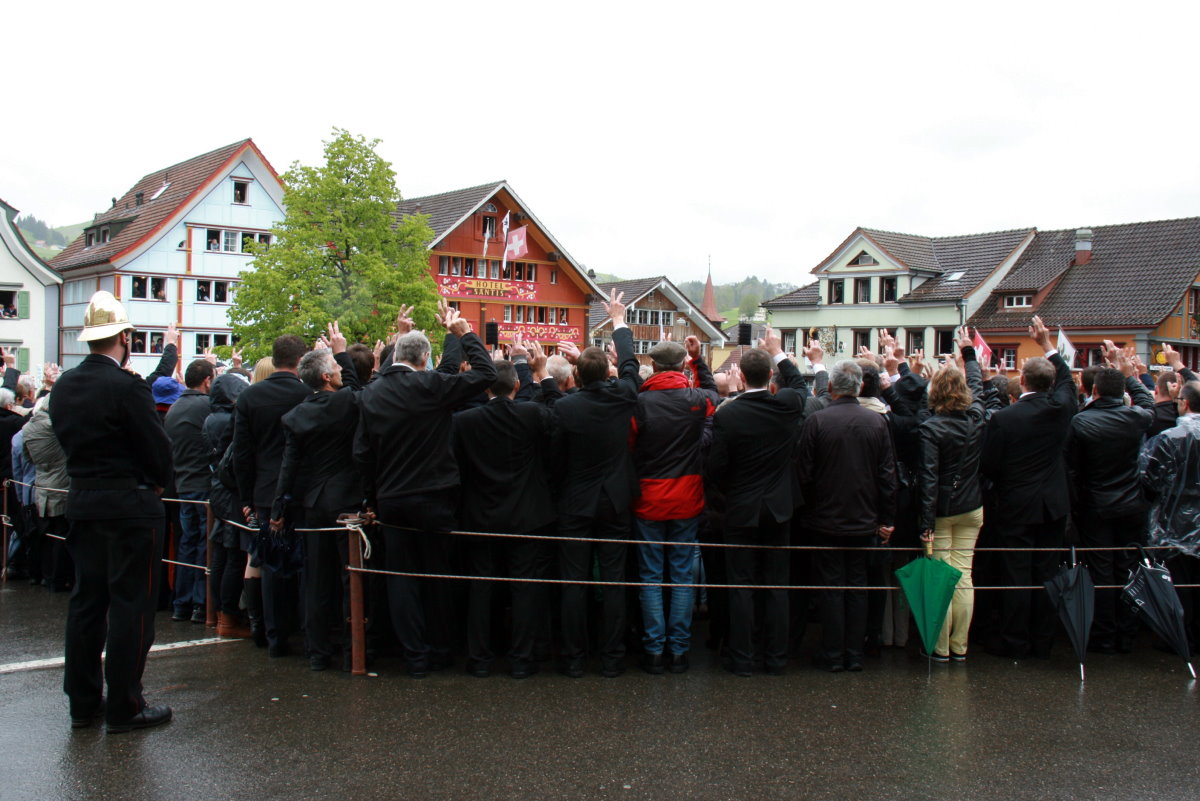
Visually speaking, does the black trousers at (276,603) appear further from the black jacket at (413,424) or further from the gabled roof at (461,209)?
the gabled roof at (461,209)

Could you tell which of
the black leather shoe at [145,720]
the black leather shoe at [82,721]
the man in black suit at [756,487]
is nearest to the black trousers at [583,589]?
the man in black suit at [756,487]

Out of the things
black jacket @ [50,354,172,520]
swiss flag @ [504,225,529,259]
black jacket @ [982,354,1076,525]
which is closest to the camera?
black jacket @ [50,354,172,520]

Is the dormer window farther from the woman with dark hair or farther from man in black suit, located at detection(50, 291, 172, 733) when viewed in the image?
man in black suit, located at detection(50, 291, 172, 733)

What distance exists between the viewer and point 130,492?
17.0 ft

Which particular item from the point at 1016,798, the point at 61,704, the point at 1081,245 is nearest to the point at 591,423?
the point at 1016,798

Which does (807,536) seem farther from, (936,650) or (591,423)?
(591,423)

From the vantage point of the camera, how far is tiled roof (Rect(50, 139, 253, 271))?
46.1 metres

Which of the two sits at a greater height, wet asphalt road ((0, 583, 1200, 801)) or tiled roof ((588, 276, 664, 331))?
tiled roof ((588, 276, 664, 331))

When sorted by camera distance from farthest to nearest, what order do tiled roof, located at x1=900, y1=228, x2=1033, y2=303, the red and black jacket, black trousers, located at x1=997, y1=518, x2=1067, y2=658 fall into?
tiled roof, located at x1=900, y1=228, x2=1033, y2=303
black trousers, located at x1=997, y1=518, x2=1067, y2=658
the red and black jacket

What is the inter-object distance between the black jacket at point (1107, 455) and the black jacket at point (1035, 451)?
34cm

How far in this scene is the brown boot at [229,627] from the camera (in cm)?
718

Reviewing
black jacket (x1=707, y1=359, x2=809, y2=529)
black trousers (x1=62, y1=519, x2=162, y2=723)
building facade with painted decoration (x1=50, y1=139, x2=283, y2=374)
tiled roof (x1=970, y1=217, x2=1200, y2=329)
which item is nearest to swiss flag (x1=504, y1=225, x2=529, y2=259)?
building facade with painted decoration (x1=50, y1=139, x2=283, y2=374)

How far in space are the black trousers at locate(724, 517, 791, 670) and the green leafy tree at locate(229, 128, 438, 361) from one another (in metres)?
30.8

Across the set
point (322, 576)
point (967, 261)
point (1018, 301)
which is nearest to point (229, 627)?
point (322, 576)
